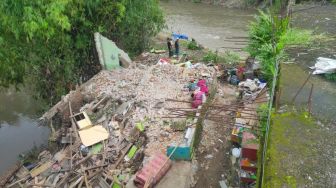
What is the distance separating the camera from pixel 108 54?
10.5m

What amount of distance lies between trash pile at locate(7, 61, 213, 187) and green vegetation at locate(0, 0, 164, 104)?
1.07 meters

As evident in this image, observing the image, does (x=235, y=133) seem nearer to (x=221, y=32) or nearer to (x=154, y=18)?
(x=154, y=18)

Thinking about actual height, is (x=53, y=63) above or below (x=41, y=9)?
below

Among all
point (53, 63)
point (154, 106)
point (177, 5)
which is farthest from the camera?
point (177, 5)

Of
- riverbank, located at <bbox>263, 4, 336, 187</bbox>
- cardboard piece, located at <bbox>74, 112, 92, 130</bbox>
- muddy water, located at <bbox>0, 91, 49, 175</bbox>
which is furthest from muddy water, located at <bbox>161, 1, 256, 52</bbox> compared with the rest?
riverbank, located at <bbox>263, 4, 336, 187</bbox>

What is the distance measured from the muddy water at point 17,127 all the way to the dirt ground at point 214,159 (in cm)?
522

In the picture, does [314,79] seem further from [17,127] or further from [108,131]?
[17,127]

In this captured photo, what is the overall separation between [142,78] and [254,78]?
339cm

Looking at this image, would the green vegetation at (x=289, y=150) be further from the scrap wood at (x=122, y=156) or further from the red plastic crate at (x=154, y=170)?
the scrap wood at (x=122, y=156)

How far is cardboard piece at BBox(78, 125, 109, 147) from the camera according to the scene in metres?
7.96

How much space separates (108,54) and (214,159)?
4.89 m

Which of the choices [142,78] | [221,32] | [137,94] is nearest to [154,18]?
[142,78]

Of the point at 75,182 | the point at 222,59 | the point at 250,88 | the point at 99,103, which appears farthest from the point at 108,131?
the point at 222,59

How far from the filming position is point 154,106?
8820 mm
